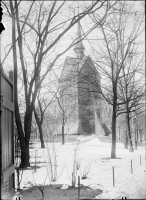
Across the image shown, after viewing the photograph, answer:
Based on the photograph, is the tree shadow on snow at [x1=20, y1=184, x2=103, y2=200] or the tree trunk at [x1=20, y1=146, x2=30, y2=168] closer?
the tree shadow on snow at [x1=20, y1=184, x2=103, y2=200]

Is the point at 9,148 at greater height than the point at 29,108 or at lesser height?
lesser

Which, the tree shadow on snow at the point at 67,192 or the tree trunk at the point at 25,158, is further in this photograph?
the tree trunk at the point at 25,158

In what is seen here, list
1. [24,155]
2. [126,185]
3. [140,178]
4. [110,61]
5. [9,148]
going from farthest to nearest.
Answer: [110,61] → [24,155] → [140,178] → [126,185] → [9,148]

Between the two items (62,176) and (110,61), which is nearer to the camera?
(62,176)

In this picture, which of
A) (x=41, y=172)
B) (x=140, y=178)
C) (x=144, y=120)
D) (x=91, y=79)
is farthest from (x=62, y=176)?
(x=144, y=120)

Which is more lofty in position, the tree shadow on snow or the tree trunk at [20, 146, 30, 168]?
the tree trunk at [20, 146, 30, 168]

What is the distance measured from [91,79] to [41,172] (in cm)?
484

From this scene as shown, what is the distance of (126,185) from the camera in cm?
369

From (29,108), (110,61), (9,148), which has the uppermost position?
(110,61)

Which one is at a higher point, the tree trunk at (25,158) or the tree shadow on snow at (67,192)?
the tree trunk at (25,158)

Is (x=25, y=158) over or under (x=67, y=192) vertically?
over

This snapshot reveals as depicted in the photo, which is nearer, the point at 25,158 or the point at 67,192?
the point at 67,192

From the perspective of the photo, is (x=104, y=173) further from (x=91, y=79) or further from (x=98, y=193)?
(x=91, y=79)

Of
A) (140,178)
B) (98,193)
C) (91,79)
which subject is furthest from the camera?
(91,79)
